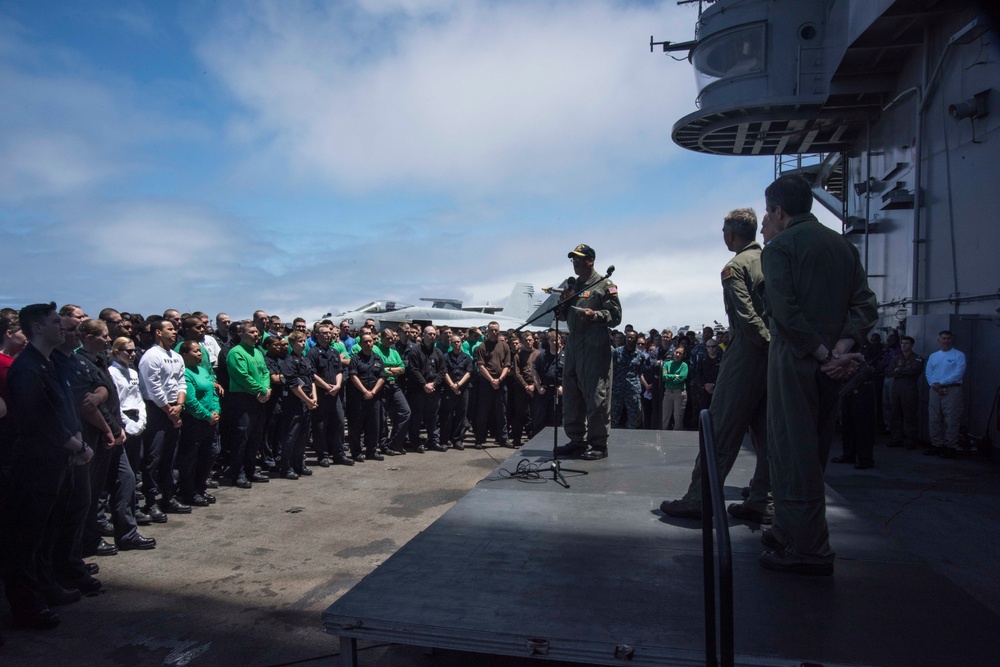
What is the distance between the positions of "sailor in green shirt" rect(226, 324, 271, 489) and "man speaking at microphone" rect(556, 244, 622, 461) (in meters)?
3.50

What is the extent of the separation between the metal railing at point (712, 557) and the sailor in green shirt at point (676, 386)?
9.33 m

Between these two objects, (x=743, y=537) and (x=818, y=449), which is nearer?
(x=818, y=449)

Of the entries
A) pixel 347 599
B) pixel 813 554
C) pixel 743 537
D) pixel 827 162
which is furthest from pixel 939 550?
pixel 827 162

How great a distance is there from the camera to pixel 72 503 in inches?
162

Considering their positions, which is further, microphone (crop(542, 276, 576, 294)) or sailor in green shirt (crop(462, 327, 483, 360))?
sailor in green shirt (crop(462, 327, 483, 360))

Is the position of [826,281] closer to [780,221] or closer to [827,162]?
[780,221]

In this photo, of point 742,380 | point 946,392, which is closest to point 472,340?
point 946,392

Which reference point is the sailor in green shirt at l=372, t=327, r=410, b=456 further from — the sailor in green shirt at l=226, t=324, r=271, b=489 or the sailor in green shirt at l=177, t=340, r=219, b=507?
the sailor in green shirt at l=177, t=340, r=219, b=507

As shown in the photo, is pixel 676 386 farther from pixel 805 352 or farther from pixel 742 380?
pixel 805 352

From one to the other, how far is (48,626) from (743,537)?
3.94m

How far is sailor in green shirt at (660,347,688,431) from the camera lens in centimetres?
1129

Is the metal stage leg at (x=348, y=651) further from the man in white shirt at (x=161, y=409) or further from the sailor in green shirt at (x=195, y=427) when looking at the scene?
the sailor in green shirt at (x=195, y=427)

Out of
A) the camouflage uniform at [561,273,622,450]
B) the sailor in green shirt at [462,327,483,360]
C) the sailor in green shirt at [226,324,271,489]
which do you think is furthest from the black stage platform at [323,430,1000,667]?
the sailor in green shirt at [462,327,483,360]

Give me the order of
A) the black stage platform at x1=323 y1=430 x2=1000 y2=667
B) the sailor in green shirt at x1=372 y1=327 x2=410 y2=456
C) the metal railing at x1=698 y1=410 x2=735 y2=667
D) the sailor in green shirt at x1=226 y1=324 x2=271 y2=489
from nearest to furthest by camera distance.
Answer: the metal railing at x1=698 y1=410 x2=735 y2=667 < the black stage platform at x1=323 y1=430 x2=1000 y2=667 < the sailor in green shirt at x1=226 y1=324 x2=271 y2=489 < the sailor in green shirt at x1=372 y1=327 x2=410 y2=456
